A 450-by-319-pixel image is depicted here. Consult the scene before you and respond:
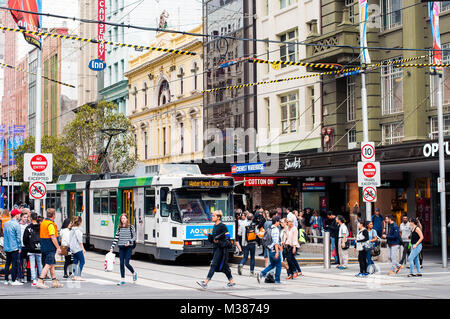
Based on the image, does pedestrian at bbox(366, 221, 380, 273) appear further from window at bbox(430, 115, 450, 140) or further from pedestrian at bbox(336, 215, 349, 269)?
window at bbox(430, 115, 450, 140)

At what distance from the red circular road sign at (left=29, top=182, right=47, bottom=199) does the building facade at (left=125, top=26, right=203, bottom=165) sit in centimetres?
2493

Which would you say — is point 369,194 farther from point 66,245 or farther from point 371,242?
point 66,245

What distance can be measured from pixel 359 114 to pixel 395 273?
42.1ft

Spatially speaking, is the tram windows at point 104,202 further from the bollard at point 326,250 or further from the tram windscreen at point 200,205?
the bollard at point 326,250

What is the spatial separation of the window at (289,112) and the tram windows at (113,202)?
12.7m

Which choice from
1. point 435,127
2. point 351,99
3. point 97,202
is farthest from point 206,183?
point 351,99

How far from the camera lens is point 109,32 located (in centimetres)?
6353

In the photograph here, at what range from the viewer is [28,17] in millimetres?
22422

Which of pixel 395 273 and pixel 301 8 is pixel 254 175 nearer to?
pixel 301 8

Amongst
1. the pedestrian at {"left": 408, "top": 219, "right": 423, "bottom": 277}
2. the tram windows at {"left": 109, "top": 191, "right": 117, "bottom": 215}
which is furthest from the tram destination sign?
the pedestrian at {"left": 408, "top": 219, "right": 423, "bottom": 277}

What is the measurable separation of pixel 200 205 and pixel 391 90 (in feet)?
38.6

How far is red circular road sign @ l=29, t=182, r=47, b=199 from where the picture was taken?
23.0 metres

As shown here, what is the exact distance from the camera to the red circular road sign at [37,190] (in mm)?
22969

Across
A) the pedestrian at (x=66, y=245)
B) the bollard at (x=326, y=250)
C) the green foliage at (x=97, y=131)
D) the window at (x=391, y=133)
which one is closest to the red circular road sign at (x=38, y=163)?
the pedestrian at (x=66, y=245)
